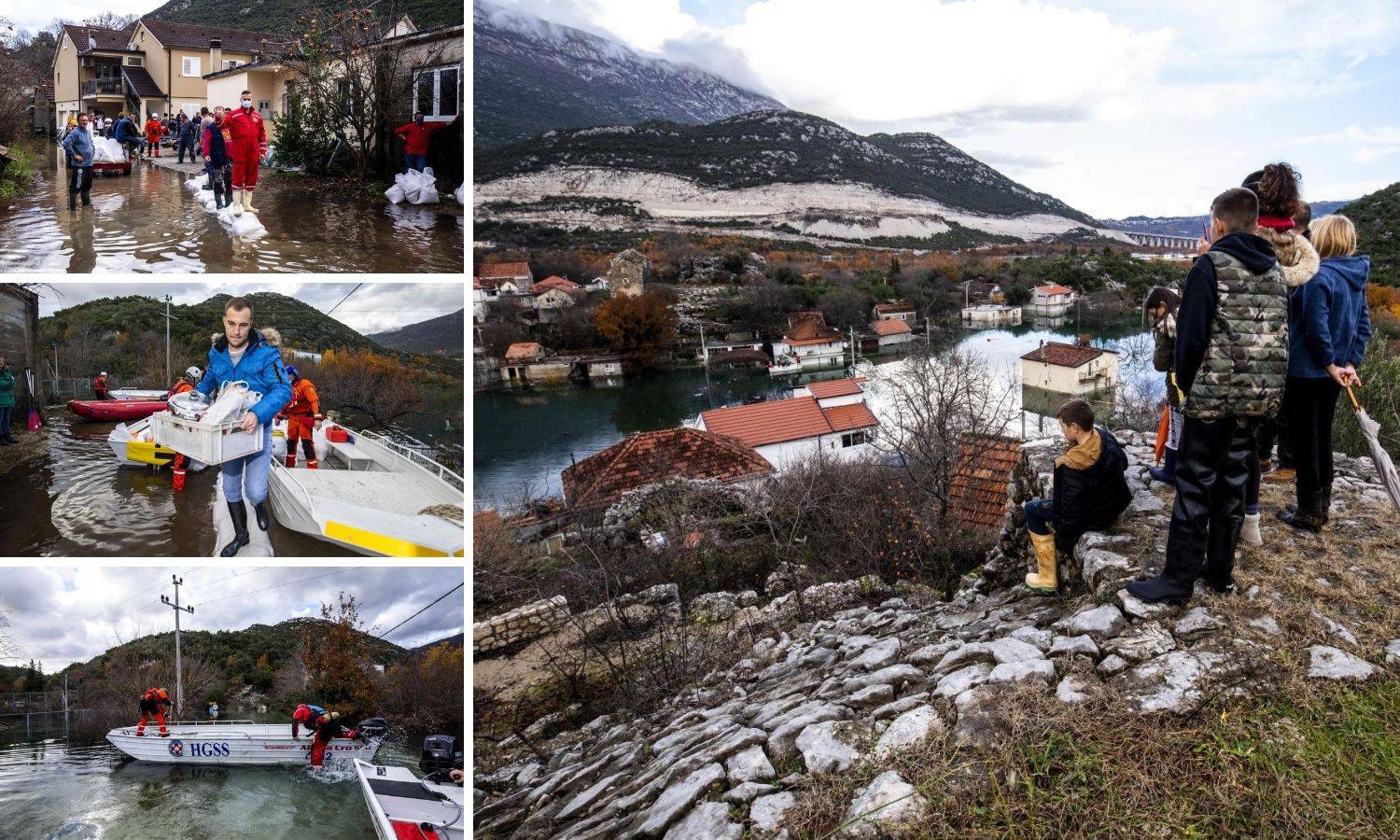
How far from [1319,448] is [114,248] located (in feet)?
13.9

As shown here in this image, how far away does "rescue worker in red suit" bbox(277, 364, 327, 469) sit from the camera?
1.94 meters

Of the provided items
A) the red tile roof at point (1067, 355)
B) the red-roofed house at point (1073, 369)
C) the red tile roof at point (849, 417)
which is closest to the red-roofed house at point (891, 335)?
the red-roofed house at point (1073, 369)

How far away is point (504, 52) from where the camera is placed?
11319 cm

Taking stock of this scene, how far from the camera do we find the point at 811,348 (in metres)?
48.1

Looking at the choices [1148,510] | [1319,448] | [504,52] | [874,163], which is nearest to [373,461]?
[1148,510]

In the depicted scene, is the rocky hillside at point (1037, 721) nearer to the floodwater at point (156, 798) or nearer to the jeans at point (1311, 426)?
the jeans at point (1311, 426)

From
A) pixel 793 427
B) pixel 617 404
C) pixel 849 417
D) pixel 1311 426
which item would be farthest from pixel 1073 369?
pixel 1311 426

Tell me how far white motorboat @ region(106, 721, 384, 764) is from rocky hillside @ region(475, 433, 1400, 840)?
0.83 meters

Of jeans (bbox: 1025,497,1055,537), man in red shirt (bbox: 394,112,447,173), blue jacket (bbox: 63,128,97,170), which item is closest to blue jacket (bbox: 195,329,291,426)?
man in red shirt (bbox: 394,112,447,173)

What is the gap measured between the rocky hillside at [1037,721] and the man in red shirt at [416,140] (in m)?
2.02

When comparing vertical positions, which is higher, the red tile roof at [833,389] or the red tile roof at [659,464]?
the red tile roof at [833,389]

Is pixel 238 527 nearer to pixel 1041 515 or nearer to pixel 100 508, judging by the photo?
pixel 100 508

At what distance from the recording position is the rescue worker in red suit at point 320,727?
7.31ft

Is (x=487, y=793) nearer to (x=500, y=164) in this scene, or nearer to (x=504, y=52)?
(x=500, y=164)
